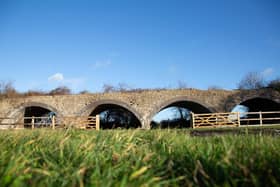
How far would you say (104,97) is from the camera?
18.9m

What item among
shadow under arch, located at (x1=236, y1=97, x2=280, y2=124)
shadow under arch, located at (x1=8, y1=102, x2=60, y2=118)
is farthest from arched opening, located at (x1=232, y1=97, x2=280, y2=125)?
shadow under arch, located at (x1=8, y1=102, x2=60, y2=118)

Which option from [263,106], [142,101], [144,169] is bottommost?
[144,169]

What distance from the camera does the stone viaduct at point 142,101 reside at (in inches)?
719

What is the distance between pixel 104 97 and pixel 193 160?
1693 centimetres

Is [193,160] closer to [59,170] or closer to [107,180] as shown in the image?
[107,180]

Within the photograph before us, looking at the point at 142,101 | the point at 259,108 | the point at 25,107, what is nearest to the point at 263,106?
the point at 259,108

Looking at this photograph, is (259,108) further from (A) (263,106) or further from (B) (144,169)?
(B) (144,169)

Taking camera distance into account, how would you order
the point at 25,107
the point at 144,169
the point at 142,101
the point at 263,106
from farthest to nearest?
the point at 263,106 → the point at 25,107 → the point at 142,101 → the point at 144,169

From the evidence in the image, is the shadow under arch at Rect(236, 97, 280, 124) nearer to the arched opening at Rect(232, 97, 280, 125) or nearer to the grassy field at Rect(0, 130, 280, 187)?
the arched opening at Rect(232, 97, 280, 125)

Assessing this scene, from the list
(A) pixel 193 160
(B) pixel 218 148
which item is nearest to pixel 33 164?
(A) pixel 193 160

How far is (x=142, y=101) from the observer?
18812 mm

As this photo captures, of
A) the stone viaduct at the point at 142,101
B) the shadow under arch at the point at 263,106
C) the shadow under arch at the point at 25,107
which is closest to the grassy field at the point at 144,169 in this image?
the stone viaduct at the point at 142,101

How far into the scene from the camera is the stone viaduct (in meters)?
18.3

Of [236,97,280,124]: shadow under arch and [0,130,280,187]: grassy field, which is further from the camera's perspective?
[236,97,280,124]: shadow under arch
